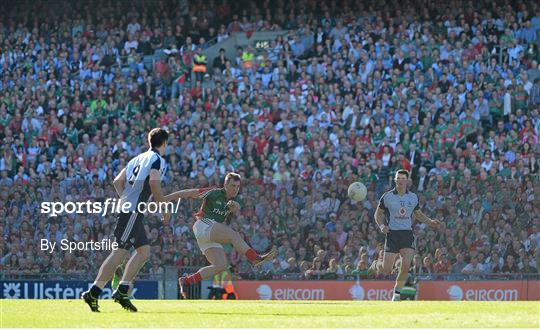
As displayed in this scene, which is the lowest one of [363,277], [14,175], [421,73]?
→ [363,277]

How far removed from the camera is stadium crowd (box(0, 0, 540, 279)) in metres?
23.5

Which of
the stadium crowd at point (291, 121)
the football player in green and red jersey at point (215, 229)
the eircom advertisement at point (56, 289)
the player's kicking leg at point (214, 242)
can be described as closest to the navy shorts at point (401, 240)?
the football player in green and red jersey at point (215, 229)

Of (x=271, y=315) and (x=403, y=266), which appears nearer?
(x=271, y=315)

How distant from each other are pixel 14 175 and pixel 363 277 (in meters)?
11.1

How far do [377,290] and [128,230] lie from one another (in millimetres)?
10474

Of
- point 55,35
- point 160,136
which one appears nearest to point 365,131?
point 55,35

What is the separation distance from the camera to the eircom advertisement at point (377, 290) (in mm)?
22328

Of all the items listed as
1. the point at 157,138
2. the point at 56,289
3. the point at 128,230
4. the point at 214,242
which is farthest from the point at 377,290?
the point at 157,138

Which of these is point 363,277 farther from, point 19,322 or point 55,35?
point 55,35

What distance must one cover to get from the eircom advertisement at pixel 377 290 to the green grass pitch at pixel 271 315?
22.5ft

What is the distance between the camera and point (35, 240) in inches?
984

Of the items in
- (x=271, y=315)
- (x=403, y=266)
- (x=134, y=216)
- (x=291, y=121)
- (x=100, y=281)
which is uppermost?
(x=291, y=121)

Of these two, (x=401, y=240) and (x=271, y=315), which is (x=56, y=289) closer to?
(x=401, y=240)

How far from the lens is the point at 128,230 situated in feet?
43.4
